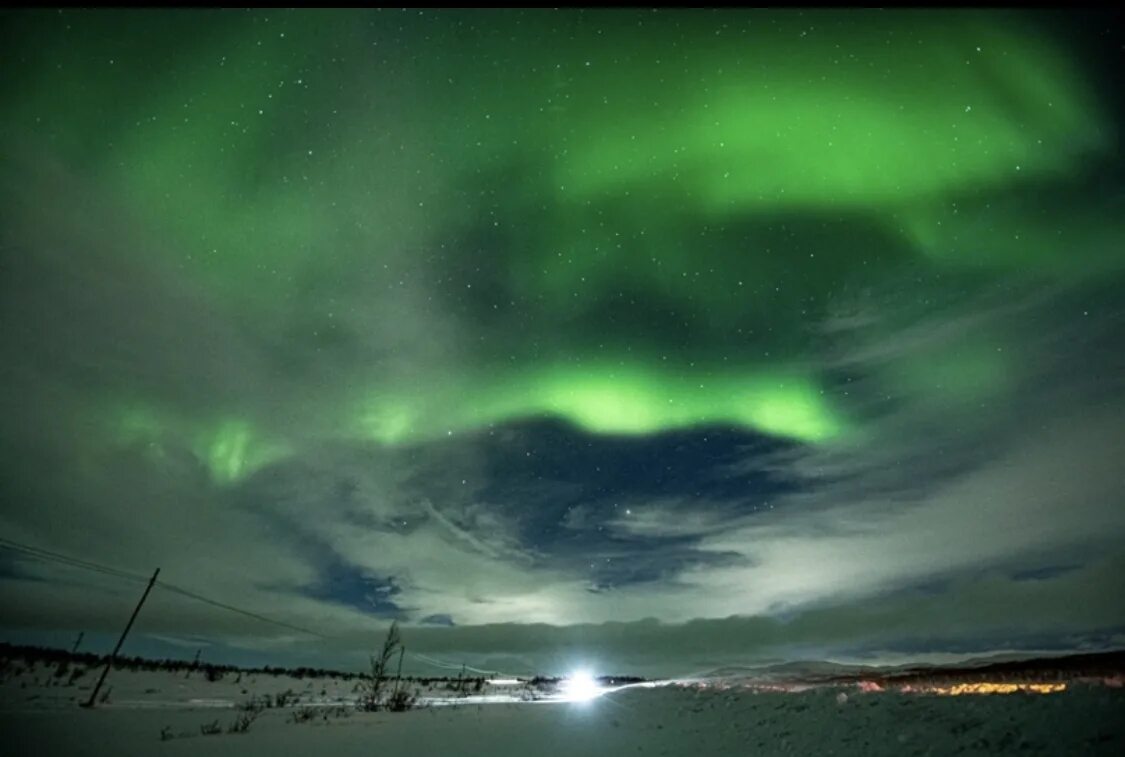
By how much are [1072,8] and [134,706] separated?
1529 inches

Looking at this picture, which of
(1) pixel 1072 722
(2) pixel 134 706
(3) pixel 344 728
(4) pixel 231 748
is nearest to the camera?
(1) pixel 1072 722

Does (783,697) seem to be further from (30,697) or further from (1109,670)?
(30,697)

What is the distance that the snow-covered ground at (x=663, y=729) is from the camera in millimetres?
7590

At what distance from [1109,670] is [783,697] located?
6.96 m

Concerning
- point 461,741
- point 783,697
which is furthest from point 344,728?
point 783,697

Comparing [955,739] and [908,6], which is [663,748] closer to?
[955,739]

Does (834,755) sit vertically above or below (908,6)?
below

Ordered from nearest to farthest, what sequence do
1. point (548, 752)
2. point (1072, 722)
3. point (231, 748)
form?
1. point (1072, 722)
2. point (548, 752)
3. point (231, 748)

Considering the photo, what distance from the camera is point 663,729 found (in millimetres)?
12648

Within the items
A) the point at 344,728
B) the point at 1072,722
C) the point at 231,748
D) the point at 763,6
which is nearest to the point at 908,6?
the point at 763,6

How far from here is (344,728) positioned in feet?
58.2

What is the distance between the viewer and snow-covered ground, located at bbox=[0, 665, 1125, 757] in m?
7.59

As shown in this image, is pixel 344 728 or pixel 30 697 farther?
pixel 30 697

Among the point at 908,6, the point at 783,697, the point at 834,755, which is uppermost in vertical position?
the point at 908,6
